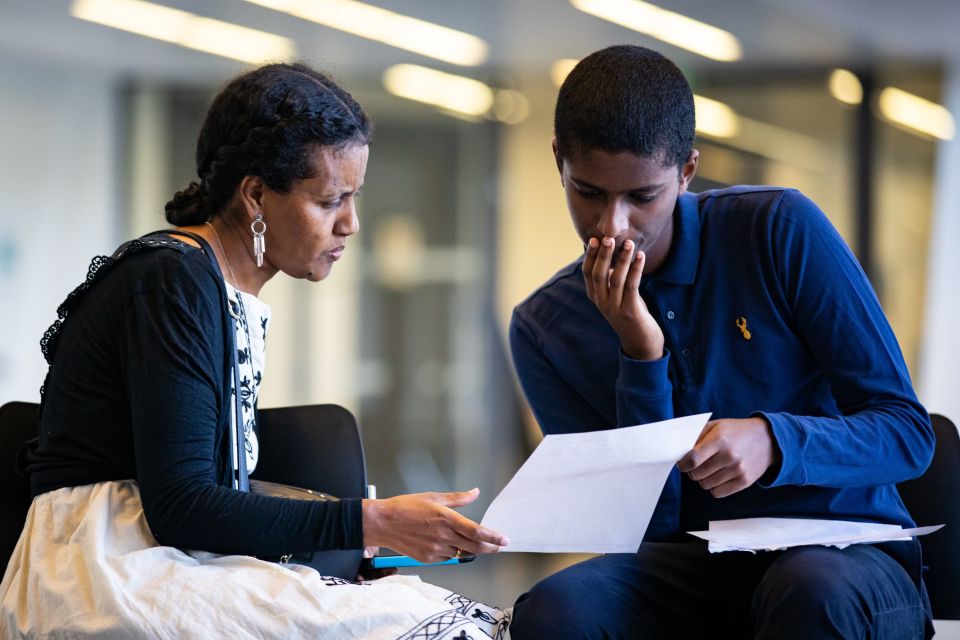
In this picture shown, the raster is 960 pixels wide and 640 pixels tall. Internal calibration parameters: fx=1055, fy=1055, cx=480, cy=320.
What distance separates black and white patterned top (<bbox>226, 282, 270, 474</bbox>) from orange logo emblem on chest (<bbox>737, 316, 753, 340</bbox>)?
2.77 ft

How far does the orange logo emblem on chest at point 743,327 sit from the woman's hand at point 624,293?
0.51 feet

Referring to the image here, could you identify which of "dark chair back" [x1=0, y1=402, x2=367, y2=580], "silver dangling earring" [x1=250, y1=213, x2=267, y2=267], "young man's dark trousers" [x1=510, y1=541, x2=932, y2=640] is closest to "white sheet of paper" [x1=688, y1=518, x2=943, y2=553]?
"young man's dark trousers" [x1=510, y1=541, x2=932, y2=640]

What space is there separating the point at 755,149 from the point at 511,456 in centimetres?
206

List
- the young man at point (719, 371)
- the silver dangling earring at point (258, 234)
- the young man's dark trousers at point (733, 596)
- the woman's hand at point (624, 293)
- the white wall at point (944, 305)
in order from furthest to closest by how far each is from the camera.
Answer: the white wall at point (944, 305), the silver dangling earring at point (258, 234), the woman's hand at point (624, 293), the young man at point (719, 371), the young man's dark trousers at point (733, 596)

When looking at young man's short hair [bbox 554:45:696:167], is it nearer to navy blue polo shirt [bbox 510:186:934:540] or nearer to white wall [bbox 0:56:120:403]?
navy blue polo shirt [bbox 510:186:934:540]

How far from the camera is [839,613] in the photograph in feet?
4.86

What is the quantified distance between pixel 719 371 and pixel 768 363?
0.08 metres

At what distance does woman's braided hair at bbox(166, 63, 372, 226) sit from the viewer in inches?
70.5

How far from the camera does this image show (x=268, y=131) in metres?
1.78

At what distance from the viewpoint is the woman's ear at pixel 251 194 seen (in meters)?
1.82

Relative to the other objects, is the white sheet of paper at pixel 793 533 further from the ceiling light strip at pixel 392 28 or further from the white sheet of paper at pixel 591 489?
the ceiling light strip at pixel 392 28

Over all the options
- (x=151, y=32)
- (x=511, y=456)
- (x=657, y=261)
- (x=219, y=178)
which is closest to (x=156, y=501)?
(x=219, y=178)

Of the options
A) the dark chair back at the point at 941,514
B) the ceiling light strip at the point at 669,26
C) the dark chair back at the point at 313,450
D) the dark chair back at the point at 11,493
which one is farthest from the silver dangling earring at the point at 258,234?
the ceiling light strip at the point at 669,26

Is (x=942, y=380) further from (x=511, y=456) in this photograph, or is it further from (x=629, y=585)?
(x=629, y=585)
